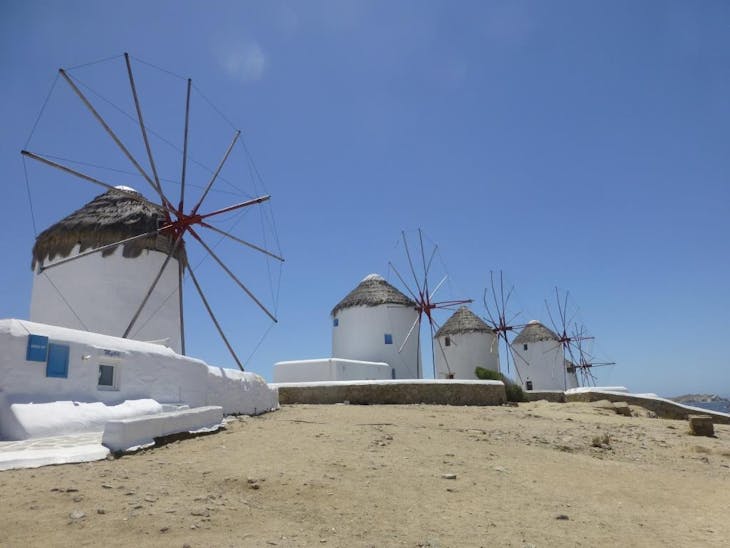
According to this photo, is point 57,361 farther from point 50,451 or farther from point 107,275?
point 107,275

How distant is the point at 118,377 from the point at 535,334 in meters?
31.3

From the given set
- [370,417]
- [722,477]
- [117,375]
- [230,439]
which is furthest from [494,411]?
[117,375]

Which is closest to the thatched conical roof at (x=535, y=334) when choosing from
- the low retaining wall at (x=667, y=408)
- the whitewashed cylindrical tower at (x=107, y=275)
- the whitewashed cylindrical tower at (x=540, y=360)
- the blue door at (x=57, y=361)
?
the whitewashed cylindrical tower at (x=540, y=360)

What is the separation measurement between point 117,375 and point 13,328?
1.98 meters

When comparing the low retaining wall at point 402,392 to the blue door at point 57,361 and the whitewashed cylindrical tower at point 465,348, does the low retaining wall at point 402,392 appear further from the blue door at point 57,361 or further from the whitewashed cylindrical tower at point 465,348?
the whitewashed cylindrical tower at point 465,348

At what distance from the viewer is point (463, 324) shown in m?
31.4

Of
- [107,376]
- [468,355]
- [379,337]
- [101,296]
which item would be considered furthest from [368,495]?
[468,355]

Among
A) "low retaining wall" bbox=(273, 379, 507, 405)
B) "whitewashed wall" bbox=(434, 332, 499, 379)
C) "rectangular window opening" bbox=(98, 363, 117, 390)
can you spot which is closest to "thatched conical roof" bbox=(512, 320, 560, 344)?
"whitewashed wall" bbox=(434, 332, 499, 379)

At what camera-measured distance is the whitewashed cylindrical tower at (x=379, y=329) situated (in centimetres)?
2478

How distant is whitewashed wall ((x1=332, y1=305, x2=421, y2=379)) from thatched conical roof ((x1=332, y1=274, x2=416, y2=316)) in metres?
0.26

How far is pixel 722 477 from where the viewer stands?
712cm

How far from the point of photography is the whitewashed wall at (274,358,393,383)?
19547mm

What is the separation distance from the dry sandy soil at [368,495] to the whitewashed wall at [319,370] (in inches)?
440

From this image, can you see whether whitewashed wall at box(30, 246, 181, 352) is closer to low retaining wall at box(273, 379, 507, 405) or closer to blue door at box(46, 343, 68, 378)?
low retaining wall at box(273, 379, 507, 405)
